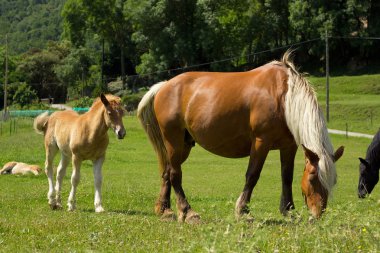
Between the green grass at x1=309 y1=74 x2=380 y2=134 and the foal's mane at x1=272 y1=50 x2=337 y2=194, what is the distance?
24878mm

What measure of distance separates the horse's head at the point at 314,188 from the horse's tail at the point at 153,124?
2.59 meters

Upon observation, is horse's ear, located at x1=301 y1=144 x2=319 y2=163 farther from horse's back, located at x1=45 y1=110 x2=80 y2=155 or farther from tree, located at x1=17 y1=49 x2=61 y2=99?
tree, located at x1=17 y1=49 x2=61 y2=99

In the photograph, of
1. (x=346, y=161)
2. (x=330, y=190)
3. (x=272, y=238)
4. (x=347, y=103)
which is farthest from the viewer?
(x=347, y=103)

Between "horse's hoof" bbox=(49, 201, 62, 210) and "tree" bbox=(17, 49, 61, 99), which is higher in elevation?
"horse's hoof" bbox=(49, 201, 62, 210)

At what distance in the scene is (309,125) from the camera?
7.45m

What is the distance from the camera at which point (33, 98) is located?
7638 cm

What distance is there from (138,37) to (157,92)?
180 ft

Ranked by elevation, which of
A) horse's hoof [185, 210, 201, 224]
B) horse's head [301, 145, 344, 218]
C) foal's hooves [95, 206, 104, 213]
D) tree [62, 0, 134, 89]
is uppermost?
tree [62, 0, 134, 89]

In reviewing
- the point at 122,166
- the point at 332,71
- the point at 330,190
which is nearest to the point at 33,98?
the point at 332,71

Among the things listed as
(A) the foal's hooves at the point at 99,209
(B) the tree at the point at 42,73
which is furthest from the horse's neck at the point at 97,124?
(B) the tree at the point at 42,73

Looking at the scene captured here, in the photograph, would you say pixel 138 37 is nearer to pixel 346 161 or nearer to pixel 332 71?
pixel 332 71

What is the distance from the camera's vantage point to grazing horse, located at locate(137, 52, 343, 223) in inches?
295

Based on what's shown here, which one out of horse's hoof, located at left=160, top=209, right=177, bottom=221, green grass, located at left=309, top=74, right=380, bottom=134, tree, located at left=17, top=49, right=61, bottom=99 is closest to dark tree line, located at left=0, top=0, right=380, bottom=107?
green grass, located at left=309, top=74, right=380, bottom=134

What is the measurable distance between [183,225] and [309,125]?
201 centimetres
